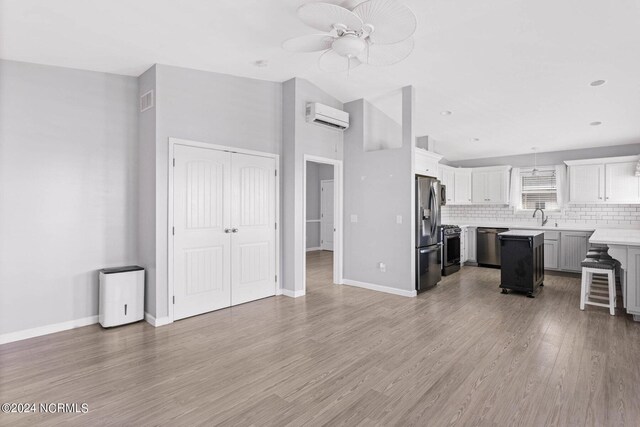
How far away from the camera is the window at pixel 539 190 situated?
6.98 m

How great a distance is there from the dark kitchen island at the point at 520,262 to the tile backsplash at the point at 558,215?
2474mm

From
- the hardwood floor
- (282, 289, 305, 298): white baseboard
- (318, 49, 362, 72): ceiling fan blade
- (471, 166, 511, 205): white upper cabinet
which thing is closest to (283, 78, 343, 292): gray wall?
(282, 289, 305, 298): white baseboard

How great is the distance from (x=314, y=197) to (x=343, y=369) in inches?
298

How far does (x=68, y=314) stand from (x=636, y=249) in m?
6.26

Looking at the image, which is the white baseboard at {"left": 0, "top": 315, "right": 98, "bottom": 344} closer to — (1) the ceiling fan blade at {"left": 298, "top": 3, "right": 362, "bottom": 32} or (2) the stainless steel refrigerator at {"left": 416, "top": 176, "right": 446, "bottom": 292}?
(1) the ceiling fan blade at {"left": 298, "top": 3, "right": 362, "bottom": 32}

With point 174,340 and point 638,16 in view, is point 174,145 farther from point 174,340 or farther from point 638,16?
point 638,16

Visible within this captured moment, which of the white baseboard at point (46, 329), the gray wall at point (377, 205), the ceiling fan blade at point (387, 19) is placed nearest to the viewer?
the ceiling fan blade at point (387, 19)

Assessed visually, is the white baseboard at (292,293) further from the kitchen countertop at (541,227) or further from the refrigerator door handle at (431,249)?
the kitchen countertop at (541,227)

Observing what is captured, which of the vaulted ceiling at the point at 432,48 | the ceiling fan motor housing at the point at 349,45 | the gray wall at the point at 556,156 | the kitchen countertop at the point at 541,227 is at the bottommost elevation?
the kitchen countertop at the point at 541,227

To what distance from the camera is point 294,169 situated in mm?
4758

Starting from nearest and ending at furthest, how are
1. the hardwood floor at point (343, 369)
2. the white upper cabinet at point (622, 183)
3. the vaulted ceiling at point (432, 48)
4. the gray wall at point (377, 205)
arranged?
the hardwood floor at point (343, 369) → the vaulted ceiling at point (432, 48) → the gray wall at point (377, 205) → the white upper cabinet at point (622, 183)

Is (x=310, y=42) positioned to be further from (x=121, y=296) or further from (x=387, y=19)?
(x=121, y=296)

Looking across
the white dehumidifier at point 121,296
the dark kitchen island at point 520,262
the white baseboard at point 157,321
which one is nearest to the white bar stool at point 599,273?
the dark kitchen island at point 520,262

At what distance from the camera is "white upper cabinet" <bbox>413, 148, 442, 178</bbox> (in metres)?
5.33
